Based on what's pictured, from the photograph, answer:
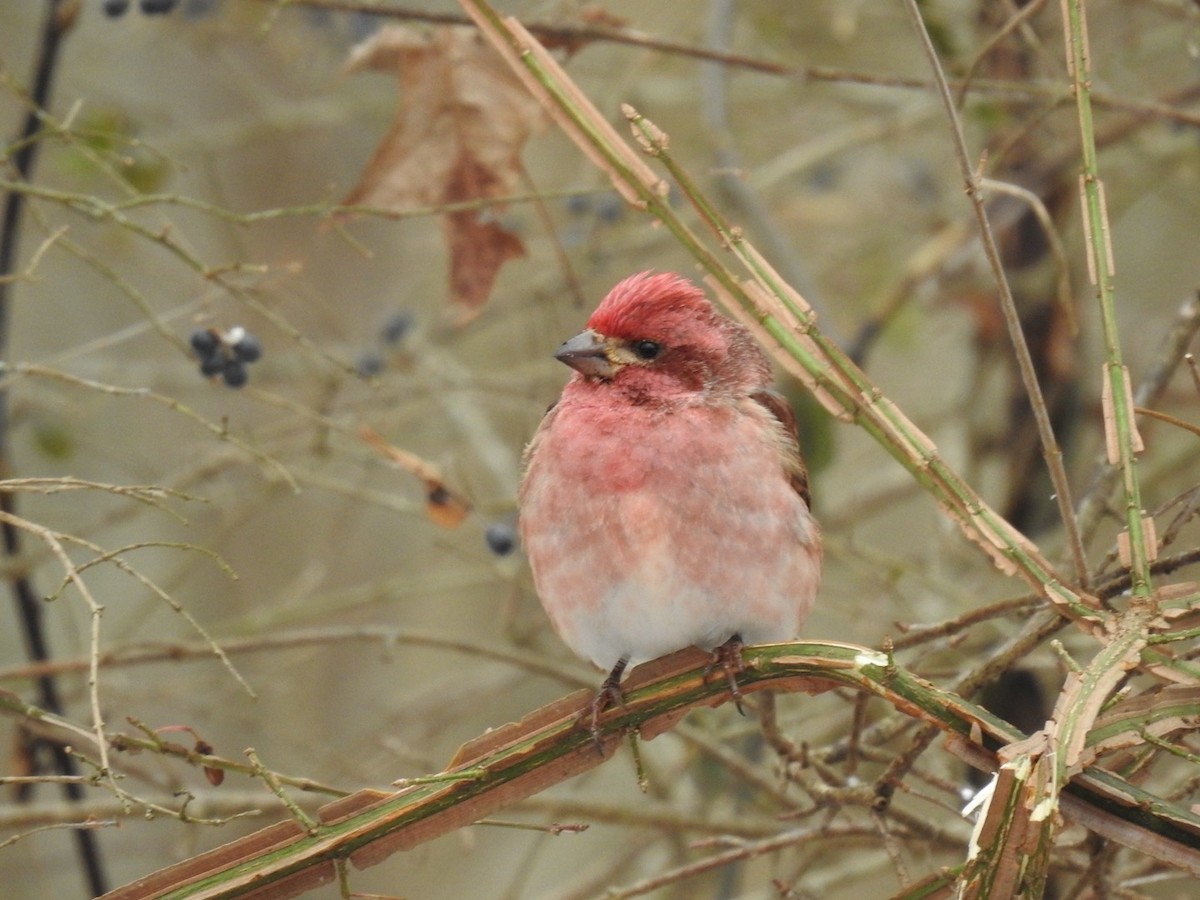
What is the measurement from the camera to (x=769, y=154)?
25.9 feet

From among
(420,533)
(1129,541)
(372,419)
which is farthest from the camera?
(420,533)

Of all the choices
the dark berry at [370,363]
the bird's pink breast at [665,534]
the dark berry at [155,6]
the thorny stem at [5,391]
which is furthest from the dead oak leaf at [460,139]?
the dark berry at [370,363]

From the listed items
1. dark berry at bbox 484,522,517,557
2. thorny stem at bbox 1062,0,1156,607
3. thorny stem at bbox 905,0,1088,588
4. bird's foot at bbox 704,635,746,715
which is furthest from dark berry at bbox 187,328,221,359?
thorny stem at bbox 1062,0,1156,607

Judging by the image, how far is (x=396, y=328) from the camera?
237 inches

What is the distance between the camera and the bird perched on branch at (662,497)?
3695 millimetres

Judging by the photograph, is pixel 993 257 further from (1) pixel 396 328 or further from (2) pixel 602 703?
(1) pixel 396 328

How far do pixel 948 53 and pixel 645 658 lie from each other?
9.23 ft

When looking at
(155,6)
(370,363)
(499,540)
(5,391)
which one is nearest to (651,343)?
(499,540)

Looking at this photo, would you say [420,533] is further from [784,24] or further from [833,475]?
[784,24]

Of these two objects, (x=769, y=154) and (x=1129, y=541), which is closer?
(x=1129, y=541)

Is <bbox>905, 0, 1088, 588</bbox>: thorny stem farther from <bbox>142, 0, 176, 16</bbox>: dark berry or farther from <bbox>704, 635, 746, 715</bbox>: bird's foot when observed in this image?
<bbox>142, 0, 176, 16</bbox>: dark berry

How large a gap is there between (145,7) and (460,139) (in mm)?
908

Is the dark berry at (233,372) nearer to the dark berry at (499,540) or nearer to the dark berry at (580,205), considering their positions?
the dark berry at (499,540)

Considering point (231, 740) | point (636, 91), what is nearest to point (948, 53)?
point (636, 91)
